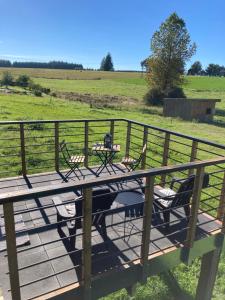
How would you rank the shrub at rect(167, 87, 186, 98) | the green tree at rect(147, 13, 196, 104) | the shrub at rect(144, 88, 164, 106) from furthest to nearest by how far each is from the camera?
the shrub at rect(167, 87, 186, 98)
the shrub at rect(144, 88, 164, 106)
the green tree at rect(147, 13, 196, 104)

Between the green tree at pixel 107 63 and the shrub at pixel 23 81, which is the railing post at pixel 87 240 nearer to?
the shrub at pixel 23 81

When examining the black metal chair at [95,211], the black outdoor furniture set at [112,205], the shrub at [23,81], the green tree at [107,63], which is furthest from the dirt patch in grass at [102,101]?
the green tree at [107,63]

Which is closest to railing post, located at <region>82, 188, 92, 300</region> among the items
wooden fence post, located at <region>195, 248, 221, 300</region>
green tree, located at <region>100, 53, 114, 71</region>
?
wooden fence post, located at <region>195, 248, 221, 300</region>

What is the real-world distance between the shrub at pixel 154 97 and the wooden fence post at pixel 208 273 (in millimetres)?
26533

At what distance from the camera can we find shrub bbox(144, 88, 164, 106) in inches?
1161

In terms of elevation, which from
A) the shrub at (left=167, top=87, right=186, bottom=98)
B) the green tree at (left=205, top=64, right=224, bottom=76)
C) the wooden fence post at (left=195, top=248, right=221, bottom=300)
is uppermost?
the green tree at (left=205, top=64, right=224, bottom=76)

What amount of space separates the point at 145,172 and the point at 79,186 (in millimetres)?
682

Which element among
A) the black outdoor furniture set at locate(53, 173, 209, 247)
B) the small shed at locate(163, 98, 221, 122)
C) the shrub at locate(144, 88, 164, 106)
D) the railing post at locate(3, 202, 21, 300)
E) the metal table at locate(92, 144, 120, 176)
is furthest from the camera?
the shrub at locate(144, 88, 164, 106)

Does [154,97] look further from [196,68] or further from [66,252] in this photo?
[196,68]

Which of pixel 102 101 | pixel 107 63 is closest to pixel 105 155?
pixel 102 101

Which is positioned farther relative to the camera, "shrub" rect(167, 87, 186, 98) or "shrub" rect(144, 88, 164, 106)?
"shrub" rect(167, 87, 186, 98)

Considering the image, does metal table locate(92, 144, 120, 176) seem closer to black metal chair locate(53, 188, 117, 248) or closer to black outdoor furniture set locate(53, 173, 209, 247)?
black outdoor furniture set locate(53, 173, 209, 247)

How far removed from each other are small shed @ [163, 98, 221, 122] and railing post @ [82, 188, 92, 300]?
20324 mm

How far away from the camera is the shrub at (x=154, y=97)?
29500 mm
